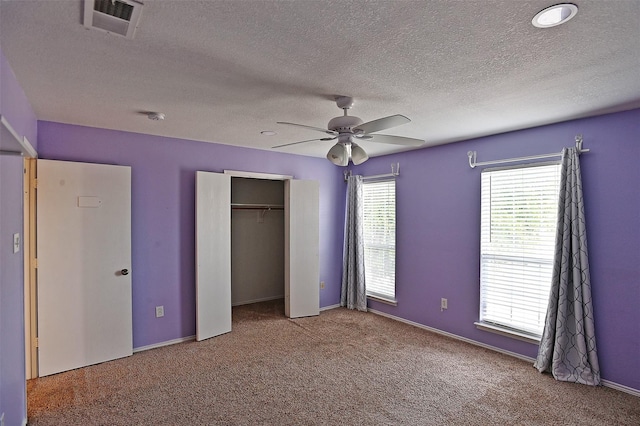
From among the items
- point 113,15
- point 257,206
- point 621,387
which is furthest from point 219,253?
point 621,387

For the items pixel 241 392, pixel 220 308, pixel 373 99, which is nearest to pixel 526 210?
pixel 373 99

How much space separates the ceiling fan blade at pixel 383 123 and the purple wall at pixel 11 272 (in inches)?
86.2

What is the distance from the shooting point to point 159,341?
13.0 ft

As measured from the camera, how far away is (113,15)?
1.59 meters

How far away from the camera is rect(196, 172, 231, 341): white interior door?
416cm

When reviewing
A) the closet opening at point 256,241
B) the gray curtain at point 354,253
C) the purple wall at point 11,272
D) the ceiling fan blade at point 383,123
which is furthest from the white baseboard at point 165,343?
the ceiling fan blade at point 383,123

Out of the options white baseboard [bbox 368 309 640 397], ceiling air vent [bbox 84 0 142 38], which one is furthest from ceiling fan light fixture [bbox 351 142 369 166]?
white baseboard [bbox 368 309 640 397]

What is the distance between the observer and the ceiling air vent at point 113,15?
4.92ft

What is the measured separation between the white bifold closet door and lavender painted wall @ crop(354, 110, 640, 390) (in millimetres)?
1294

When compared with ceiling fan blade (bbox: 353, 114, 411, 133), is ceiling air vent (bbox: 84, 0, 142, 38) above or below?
above

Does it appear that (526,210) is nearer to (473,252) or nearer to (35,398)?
(473,252)

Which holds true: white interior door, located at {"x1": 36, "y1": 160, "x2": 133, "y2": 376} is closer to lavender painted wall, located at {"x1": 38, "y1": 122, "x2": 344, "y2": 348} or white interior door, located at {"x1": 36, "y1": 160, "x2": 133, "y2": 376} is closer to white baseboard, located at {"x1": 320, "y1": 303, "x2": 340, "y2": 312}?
lavender painted wall, located at {"x1": 38, "y1": 122, "x2": 344, "y2": 348}

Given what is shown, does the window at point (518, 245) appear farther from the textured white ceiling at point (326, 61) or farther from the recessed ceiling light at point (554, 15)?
the recessed ceiling light at point (554, 15)

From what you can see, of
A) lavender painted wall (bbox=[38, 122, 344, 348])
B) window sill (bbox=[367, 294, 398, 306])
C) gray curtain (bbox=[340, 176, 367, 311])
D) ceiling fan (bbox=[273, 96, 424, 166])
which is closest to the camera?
ceiling fan (bbox=[273, 96, 424, 166])
